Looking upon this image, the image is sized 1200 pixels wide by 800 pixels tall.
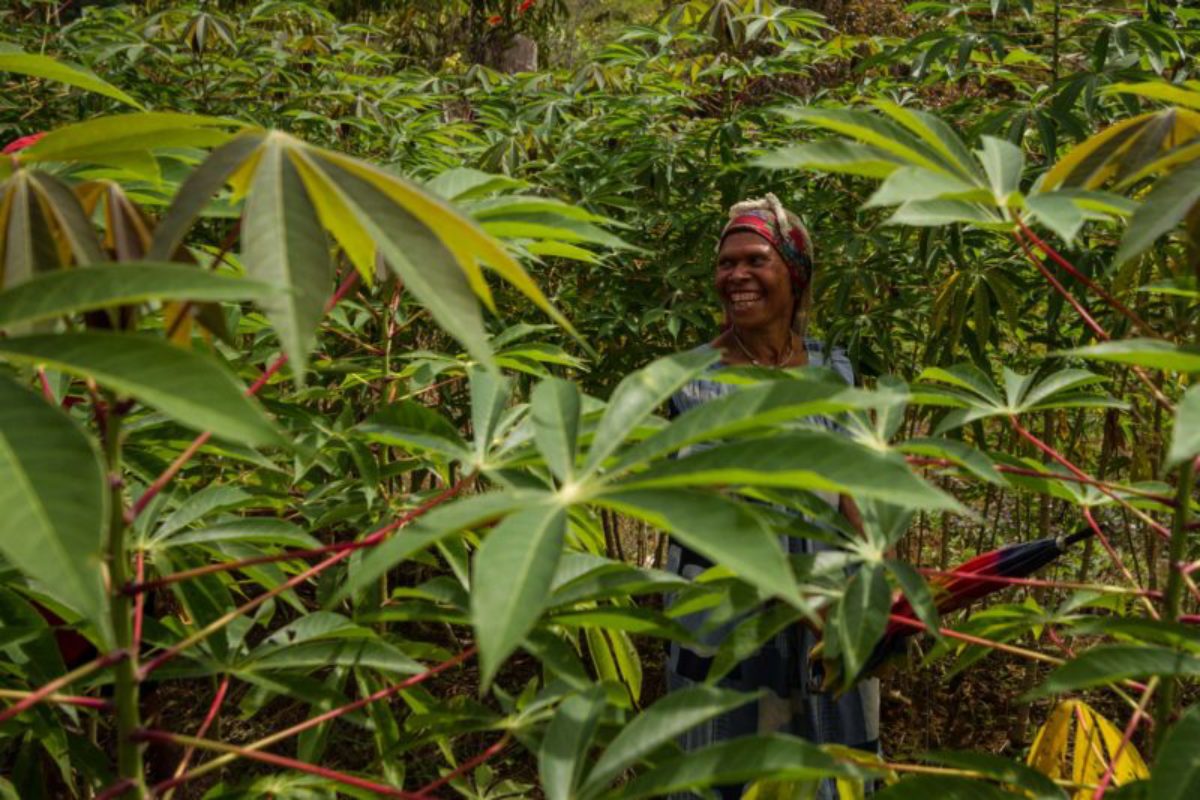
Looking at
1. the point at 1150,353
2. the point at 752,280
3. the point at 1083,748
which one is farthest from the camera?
the point at 752,280

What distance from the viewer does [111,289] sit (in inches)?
17.8

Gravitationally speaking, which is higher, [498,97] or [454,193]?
[454,193]

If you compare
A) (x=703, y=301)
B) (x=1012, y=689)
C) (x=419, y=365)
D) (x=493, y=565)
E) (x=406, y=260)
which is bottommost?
(x=1012, y=689)

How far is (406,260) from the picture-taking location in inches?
20.3

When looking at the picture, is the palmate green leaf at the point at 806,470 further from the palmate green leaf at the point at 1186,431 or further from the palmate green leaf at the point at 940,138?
the palmate green leaf at the point at 940,138

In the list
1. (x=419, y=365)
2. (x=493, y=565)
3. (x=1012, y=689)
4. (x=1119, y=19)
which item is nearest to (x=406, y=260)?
(x=493, y=565)

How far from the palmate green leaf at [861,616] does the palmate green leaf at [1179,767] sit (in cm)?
17

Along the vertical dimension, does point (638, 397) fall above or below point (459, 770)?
above

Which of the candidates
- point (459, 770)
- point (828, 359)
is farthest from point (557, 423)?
point (828, 359)

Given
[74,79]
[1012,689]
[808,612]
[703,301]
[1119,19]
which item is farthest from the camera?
[1012,689]

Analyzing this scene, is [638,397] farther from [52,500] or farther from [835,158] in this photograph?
[52,500]

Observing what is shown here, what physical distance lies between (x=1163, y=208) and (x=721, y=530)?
1.20ft

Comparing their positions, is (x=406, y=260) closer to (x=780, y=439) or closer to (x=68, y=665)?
(x=780, y=439)

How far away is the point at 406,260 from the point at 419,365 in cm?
→ 86
